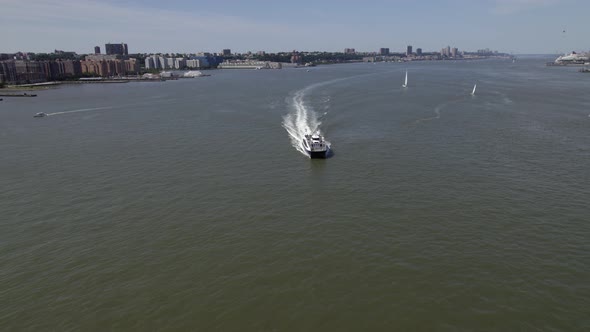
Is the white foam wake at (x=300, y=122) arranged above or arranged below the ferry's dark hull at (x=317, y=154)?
above

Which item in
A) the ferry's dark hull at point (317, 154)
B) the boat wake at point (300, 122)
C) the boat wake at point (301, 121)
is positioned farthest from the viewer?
the boat wake at point (301, 121)

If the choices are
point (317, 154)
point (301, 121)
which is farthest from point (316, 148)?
point (301, 121)

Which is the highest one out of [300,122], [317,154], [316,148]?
[300,122]

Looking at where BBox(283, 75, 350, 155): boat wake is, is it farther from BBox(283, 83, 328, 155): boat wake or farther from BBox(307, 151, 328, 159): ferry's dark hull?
BBox(307, 151, 328, 159): ferry's dark hull

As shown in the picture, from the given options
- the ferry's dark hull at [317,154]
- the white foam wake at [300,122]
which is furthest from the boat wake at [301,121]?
the ferry's dark hull at [317,154]

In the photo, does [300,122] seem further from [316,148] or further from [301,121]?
[316,148]

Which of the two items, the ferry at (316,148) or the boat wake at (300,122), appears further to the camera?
the boat wake at (300,122)

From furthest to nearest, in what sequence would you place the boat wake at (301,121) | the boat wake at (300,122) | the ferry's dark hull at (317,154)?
the boat wake at (301,121), the boat wake at (300,122), the ferry's dark hull at (317,154)

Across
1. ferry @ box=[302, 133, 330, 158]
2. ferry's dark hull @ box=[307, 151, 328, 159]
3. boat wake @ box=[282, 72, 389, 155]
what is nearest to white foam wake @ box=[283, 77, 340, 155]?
boat wake @ box=[282, 72, 389, 155]

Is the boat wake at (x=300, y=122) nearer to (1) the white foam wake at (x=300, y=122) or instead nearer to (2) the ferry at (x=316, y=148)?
(1) the white foam wake at (x=300, y=122)

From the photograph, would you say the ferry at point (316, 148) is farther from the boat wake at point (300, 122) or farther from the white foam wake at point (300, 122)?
the white foam wake at point (300, 122)

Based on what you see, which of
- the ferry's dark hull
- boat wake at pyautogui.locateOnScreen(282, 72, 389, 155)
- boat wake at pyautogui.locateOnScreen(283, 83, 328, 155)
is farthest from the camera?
boat wake at pyautogui.locateOnScreen(282, 72, 389, 155)

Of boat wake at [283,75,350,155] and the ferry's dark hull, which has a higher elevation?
boat wake at [283,75,350,155]
